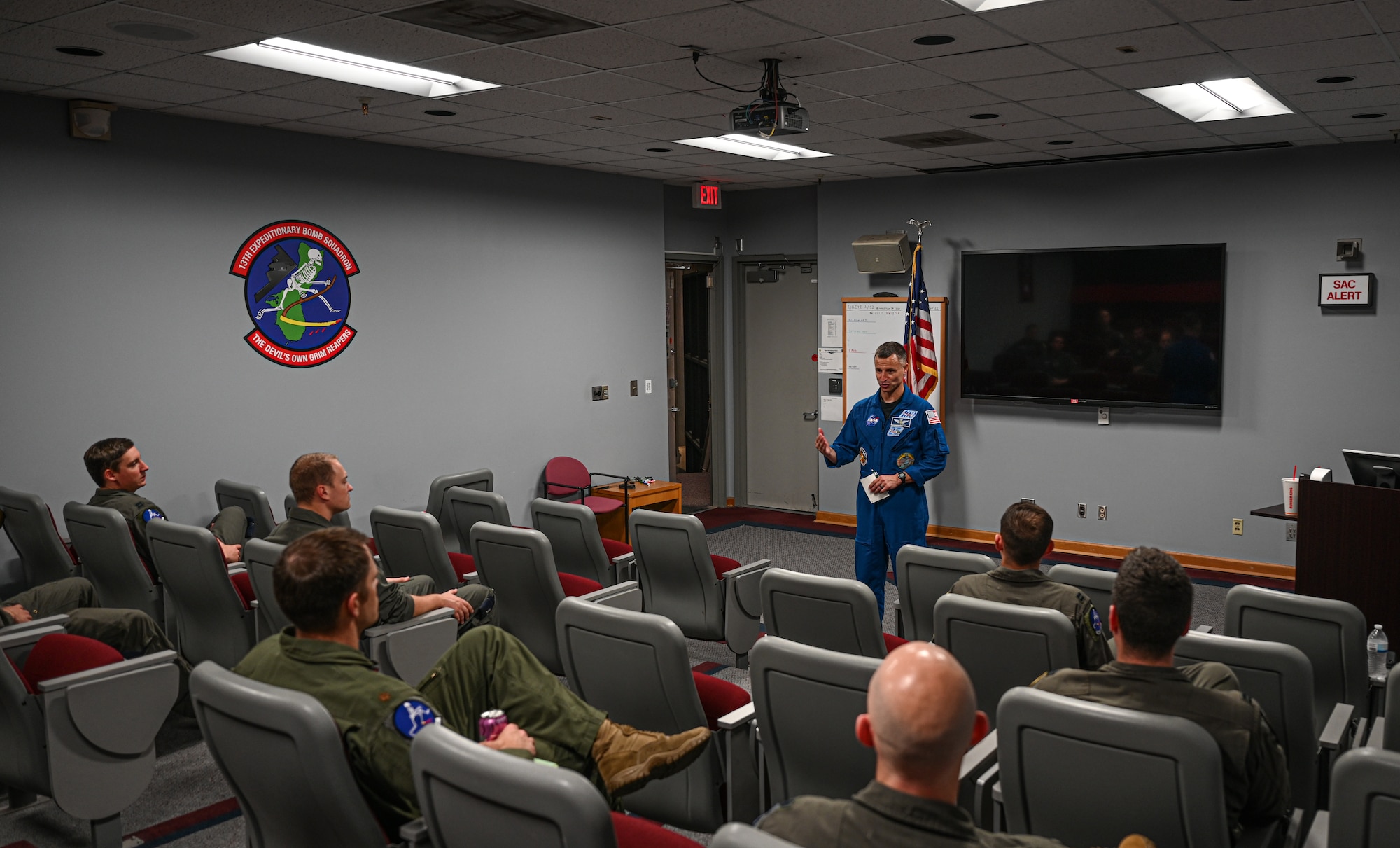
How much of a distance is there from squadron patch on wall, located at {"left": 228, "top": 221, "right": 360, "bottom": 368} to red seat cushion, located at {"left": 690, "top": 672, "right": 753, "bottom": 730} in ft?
14.4

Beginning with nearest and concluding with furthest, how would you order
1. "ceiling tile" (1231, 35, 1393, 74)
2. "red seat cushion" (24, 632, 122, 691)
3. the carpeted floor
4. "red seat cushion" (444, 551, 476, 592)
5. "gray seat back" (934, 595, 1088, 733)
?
"gray seat back" (934, 595, 1088, 733)
"red seat cushion" (24, 632, 122, 691)
the carpeted floor
"ceiling tile" (1231, 35, 1393, 74)
"red seat cushion" (444, 551, 476, 592)

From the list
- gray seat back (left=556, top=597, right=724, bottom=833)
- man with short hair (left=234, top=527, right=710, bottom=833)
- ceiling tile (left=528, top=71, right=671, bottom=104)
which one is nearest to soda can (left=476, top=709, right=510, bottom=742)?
man with short hair (left=234, top=527, right=710, bottom=833)

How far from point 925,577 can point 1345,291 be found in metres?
4.86

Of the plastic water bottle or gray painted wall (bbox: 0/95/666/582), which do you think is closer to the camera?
the plastic water bottle

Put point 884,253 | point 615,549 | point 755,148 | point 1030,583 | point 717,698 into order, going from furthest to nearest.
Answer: point 884,253 < point 755,148 < point 615,549 < point 1030,583 < point 717,698

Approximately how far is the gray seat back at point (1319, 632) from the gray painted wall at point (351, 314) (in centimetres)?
530

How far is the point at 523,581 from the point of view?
4.20 m

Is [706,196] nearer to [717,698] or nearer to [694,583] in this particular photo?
[694,583]

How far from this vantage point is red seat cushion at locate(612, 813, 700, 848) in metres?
2.22

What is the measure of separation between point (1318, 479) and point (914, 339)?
12.3 feet

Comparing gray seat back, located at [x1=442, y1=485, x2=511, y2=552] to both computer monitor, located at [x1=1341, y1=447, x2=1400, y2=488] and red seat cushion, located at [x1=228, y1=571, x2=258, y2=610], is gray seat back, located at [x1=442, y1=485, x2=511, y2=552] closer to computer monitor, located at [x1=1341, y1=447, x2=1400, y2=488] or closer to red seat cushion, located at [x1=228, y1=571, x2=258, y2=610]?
red seat cushion, located at [x1=228, y1=571, x2=258, y2=610]

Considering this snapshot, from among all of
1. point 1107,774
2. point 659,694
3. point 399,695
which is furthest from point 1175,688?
point 399,695

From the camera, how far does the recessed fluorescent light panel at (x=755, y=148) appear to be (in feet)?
23.0

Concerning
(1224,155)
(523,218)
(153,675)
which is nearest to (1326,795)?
(153,675)
